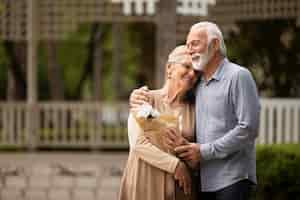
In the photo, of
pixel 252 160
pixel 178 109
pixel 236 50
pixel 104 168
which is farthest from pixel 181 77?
pixel 236 50

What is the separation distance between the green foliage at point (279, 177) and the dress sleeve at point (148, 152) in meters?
2.49

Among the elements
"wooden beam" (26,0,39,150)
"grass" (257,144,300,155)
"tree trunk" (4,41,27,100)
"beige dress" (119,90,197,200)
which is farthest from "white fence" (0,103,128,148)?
"beige dress" (119,90,197,200)

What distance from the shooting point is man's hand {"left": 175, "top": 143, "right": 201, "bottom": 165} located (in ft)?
10.8

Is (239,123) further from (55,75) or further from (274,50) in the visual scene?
(55,75)

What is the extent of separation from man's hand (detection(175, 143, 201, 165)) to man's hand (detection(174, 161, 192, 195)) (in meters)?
0.04

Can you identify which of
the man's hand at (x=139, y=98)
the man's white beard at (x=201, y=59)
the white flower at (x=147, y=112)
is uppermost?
the man's white beard at (x=201, y=59)

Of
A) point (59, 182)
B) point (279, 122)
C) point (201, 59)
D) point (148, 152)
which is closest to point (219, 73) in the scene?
point (201, 59)

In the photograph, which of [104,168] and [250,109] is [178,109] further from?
[104,168]

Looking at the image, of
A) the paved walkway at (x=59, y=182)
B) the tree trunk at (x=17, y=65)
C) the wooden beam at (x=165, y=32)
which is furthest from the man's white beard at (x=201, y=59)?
the tree trunk at (x=17, y=65)

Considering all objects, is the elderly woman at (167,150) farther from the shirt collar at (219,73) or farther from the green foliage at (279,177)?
the green foliage at (279,177)

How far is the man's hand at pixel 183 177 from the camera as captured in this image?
11.0ft

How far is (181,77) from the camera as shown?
3.39 metres

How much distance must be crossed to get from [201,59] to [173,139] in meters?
0.37

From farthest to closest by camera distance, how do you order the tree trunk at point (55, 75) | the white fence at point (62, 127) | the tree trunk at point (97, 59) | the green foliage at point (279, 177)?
the tree trunk at point (97, 59) → the tree trunk at point (55, 75) → the white fence at point (62, 127) → the green foliage at point (279, 177)
